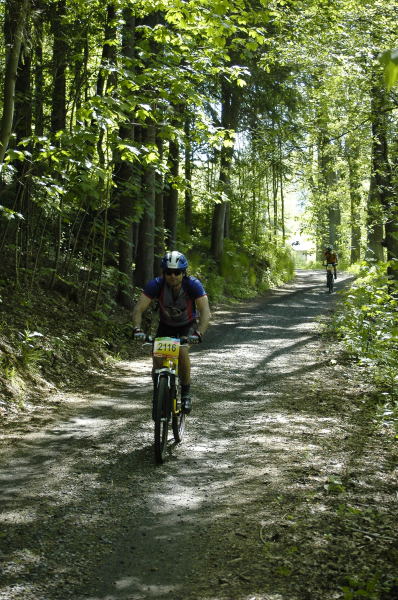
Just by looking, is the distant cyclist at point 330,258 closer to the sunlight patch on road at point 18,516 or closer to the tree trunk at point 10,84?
the tree trunk at point 10,84

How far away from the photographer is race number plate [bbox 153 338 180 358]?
654cm

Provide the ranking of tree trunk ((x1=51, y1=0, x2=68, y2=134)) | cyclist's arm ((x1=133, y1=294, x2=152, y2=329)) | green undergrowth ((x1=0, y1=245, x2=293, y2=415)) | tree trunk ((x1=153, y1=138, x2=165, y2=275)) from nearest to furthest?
1. cyclist's arm ((x1=133, y1=294, x2=152, y2=329))
2. green undergrowth ((x1=0, y1=245, x2=293, y2=415))
3. tree trunk ((x1=51, y1=0, x2=68, y2=134))
4. tree trunk ((x1=153, y1=138, x2=165, y2=275))

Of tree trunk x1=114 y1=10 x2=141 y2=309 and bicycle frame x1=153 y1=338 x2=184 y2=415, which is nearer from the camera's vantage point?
bicycle frame x1=153 y1=338 x2=184 y2=415

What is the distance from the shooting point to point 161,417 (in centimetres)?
635

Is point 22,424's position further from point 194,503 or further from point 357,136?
point 357,136

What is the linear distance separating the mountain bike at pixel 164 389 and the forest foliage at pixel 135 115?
11.5 ft

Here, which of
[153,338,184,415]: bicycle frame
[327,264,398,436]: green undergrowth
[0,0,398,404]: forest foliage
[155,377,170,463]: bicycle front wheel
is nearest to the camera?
[155,377,170,463]: bicycle front wheel

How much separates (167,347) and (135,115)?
514 centimetres

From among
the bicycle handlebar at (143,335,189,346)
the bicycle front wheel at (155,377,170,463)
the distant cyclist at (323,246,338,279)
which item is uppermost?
the distant cyclist at (323,246,338,279)

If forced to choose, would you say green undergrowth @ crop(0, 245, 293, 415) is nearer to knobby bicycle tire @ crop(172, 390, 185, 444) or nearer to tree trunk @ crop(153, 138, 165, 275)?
tree trunk @ crop(153, 138, 165, 275)

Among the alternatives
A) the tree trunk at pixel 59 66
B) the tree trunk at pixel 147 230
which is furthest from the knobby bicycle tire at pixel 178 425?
the tree trunk at pixel 147 230

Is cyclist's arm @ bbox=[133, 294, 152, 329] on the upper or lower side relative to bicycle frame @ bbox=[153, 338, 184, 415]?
upper

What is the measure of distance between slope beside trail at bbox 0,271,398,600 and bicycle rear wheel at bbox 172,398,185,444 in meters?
0.19

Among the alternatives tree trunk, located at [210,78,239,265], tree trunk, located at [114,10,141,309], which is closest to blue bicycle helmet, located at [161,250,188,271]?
tree trunk, located at [114,10,141,309]
